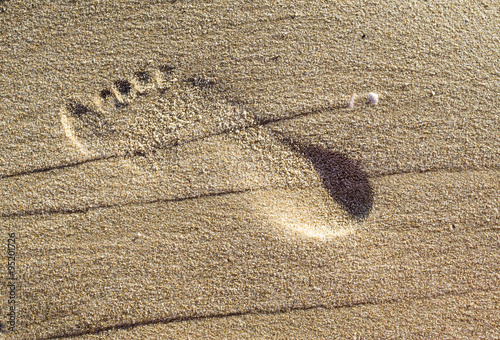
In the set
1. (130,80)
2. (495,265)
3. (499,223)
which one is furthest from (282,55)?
(495,265)

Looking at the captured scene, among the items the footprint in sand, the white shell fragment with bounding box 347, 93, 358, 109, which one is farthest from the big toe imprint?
the white shell fragment with bounding box 347, 93, 358, 109

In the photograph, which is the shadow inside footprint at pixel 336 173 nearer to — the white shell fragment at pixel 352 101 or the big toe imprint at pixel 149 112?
the white shell fragment at pixel 352 101

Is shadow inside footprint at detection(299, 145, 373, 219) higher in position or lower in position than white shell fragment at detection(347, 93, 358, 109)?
lower

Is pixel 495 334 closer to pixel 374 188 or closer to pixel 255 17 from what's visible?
pixel 374 188

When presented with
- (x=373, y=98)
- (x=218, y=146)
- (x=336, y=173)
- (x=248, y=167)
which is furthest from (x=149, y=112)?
(x=373, y=98)

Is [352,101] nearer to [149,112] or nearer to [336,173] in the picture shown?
[336,173]

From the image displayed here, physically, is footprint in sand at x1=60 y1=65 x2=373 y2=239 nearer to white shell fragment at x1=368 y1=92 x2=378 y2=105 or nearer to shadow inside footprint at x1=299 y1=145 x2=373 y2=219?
shadow inside footprint at x1=299 y1=145 x2=373 y2=219

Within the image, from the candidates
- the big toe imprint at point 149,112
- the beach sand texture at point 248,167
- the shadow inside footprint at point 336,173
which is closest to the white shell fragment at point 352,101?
the beach sand texture at point 248,167

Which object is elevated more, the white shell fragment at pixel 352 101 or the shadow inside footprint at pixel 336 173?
the white shell fragment at pixel 352 101
